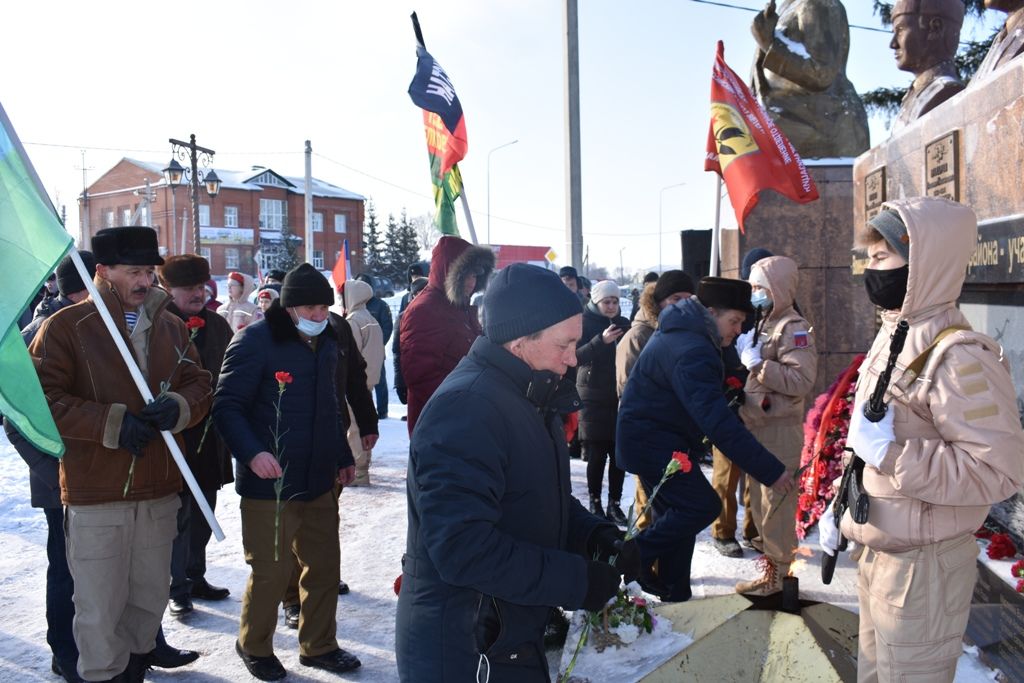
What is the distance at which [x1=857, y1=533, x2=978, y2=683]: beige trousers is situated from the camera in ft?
7.78

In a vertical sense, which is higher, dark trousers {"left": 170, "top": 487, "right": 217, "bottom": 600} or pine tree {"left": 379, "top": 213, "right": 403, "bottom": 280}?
pine tree {"left": 379, "top": 213, "right": 403, "bottom": 280}

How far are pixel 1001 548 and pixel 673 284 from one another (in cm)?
273

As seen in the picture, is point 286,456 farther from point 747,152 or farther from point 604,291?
point 747,152

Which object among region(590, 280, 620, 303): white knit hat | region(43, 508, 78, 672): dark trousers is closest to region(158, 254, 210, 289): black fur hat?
region(43, 508, 78, 672): dark trousers

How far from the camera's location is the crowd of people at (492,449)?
204 cm

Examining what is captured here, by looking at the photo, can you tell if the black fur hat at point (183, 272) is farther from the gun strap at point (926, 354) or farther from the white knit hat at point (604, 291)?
the gun strap at point (926, 354)

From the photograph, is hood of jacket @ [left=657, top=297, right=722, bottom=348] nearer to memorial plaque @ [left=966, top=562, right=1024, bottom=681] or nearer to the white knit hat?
memorial plaque @ [left=966, top=562, right=1024, bottom=681]

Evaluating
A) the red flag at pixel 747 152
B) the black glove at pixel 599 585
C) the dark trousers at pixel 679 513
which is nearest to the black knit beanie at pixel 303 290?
the dark trousers at pixel 679 513

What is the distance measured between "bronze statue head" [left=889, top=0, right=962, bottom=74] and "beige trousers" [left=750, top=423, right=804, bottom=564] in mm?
2349

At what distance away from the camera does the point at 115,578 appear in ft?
11.3

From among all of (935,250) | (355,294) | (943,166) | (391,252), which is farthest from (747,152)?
(391,252)

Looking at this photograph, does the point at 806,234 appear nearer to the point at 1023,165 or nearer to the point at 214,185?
the point at 1023,165

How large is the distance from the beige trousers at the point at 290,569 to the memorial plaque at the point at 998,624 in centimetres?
299

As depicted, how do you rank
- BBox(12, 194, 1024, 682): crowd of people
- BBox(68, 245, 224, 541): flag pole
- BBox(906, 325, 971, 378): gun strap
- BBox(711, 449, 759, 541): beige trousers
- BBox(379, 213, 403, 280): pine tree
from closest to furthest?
BBox(12, 194, 1024, 682): crowd of people < BBox(906, 325, 971, 378): gun strap < BBox(68, 245, 224, 541): flag pole < BBox(711, 449, 759, 541): beige trousers < BBox(379, 213, 403, 280): pine tree
